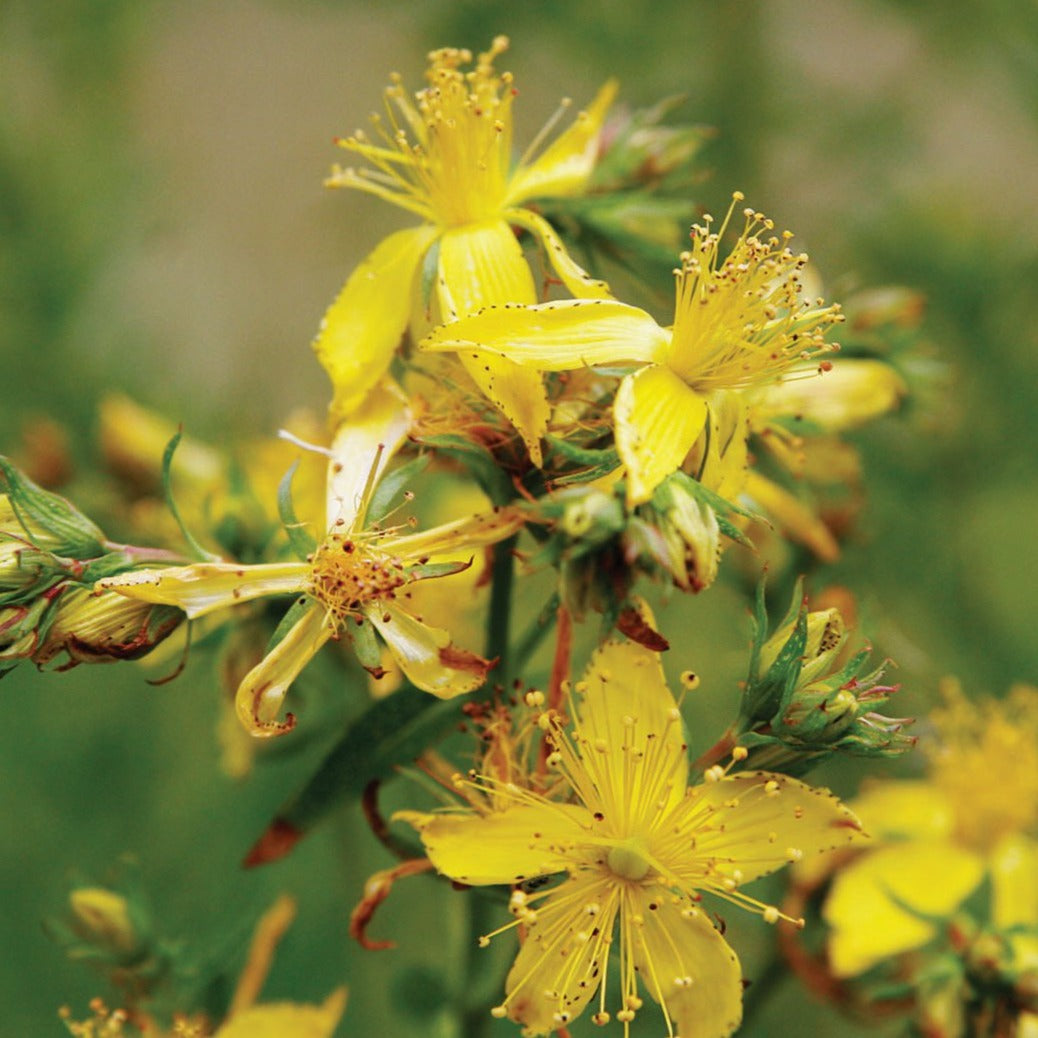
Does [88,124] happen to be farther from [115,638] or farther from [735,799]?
[735,799]

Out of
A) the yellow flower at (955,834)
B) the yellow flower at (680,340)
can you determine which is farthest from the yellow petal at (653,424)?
the yellow flower at (955,834)

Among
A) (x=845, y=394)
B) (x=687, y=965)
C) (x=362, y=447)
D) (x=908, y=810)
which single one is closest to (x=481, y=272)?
(x=362, y=447)

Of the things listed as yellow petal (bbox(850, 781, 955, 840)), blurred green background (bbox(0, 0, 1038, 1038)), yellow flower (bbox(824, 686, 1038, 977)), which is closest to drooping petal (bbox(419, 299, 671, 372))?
blurred green background (bbox(0, 0, 1038, 1038))

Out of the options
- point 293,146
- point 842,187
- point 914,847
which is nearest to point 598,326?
point 914,847

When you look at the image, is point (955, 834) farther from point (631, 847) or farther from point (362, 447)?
point (362, 447)

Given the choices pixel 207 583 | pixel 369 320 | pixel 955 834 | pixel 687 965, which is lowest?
pixel 955 834

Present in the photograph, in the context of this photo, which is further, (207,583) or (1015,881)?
(1015,881)
